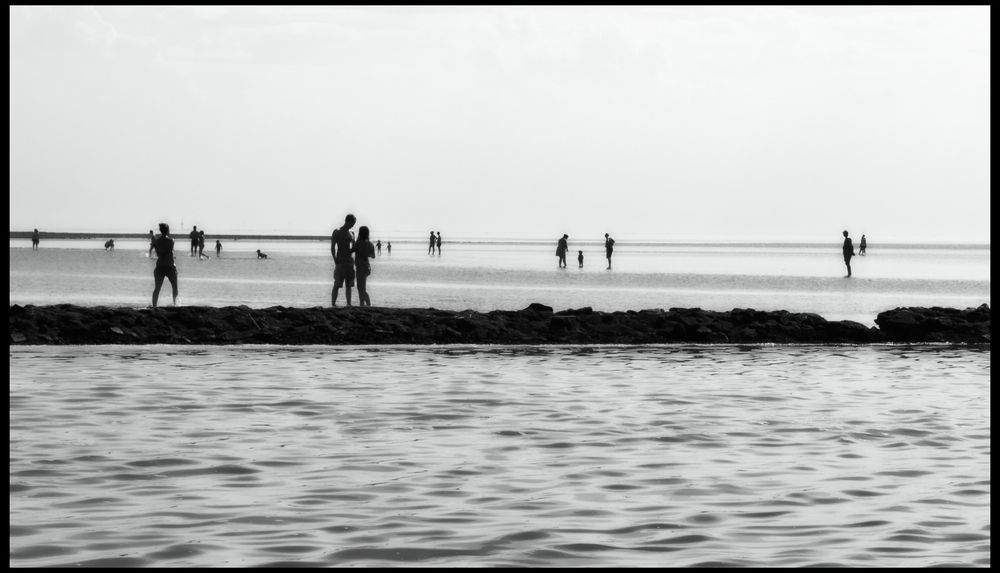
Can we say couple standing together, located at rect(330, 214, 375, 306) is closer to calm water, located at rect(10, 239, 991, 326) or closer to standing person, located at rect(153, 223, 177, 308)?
standing person, located at rect(153, 223, 177, 308)

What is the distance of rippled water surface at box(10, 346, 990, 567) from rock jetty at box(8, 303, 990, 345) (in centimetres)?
391

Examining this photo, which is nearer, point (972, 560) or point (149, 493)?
point (972, 560)

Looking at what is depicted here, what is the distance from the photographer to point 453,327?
2123 cm

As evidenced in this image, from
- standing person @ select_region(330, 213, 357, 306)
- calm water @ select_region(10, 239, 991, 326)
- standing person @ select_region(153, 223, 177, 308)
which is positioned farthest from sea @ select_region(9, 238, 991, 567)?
calm water @ select_region(10, 239, 991, 326)

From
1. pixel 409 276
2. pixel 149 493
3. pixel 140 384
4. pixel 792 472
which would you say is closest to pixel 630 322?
pixel 140 384

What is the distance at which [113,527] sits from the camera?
24.6 feet

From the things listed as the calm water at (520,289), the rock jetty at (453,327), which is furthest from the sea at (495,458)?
the calm water at (520,289)

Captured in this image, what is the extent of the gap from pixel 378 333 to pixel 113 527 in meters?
13.3

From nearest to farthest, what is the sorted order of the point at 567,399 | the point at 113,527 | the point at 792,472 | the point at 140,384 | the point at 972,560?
the point at 972,560 → the point at 113,527 → the point at 792,472 → the point at 567,399 → the point at 140,384

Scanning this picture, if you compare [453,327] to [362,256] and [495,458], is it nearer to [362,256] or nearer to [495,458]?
[362,256]

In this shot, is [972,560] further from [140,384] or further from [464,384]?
[140,384]

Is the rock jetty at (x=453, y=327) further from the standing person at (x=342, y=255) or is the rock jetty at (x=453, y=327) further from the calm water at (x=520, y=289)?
the calm water at (x=520, y=289)

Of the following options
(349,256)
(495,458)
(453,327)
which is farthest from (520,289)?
(495,458)

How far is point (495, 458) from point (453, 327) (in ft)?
37.5
